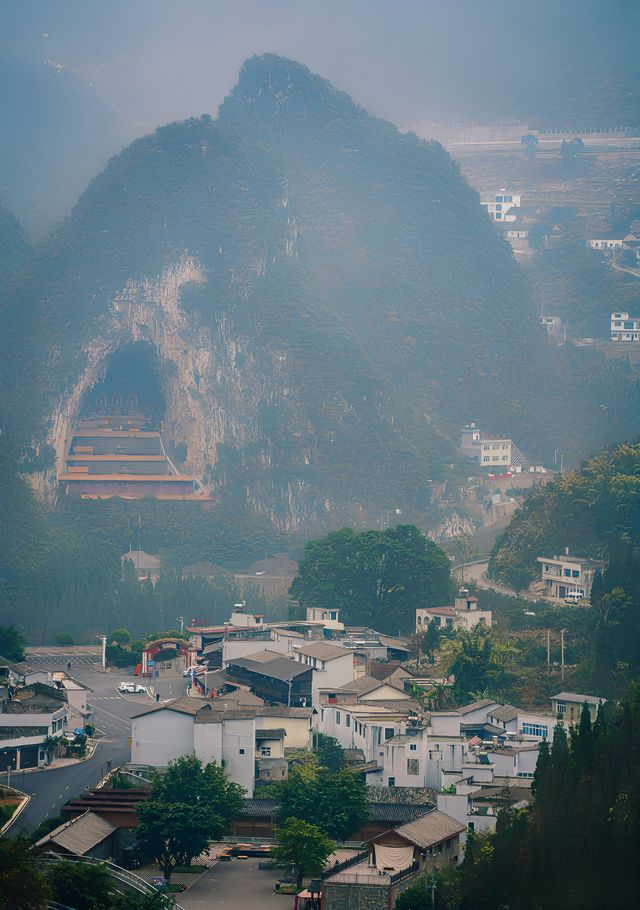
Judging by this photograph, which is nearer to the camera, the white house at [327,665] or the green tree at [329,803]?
the green tree at [329,803]

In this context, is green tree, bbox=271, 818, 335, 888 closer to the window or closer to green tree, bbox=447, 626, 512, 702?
the window

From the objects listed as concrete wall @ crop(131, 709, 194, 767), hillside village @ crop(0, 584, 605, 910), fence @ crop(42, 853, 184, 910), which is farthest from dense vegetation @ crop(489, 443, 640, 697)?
fence @ crop(42, 853, 184, 910)

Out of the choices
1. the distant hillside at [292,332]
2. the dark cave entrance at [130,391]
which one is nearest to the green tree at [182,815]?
the distant hillside at [292,332]

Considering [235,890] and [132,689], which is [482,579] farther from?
[235,890]

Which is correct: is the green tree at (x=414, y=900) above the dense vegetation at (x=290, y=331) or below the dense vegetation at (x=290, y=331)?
below

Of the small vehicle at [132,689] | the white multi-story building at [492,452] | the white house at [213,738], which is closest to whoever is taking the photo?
the white house at [213,738]

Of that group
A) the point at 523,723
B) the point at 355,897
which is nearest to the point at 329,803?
the point at 355,897

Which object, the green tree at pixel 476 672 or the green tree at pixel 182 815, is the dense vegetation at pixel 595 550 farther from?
the green tree at pixel 182 815
